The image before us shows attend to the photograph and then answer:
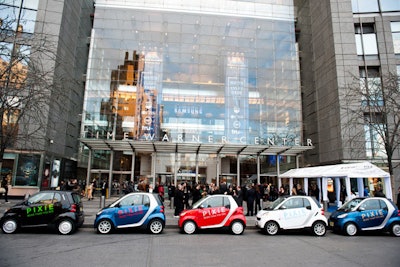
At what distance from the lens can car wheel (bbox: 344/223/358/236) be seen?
10.2m

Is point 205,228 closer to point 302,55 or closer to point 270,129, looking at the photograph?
point 270,129

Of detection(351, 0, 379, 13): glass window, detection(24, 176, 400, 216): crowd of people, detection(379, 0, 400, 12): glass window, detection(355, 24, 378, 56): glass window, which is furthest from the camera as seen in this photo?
detection(351, 0, 379, 13): glass window

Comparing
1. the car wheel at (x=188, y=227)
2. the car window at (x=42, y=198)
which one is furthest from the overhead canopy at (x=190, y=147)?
the car wheel at (x=188, y=227)

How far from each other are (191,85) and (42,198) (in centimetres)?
2030

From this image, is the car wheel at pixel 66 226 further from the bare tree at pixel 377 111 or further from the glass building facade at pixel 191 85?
the glass building facade at pixel 191 85

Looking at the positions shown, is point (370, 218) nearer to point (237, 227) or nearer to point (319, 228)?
point (319, 228)

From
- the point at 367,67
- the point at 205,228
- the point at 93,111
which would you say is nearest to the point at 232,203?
the point at 205,228

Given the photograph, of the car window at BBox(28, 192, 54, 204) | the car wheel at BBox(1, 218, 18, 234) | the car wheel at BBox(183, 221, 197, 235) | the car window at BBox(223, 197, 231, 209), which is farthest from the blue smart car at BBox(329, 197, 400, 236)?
the car wheel at BBox(1, 218, 18, 234)

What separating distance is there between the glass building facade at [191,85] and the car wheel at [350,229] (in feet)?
47.7

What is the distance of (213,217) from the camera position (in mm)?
9812

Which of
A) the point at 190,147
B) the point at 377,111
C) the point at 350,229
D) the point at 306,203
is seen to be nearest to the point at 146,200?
the point at 306,203

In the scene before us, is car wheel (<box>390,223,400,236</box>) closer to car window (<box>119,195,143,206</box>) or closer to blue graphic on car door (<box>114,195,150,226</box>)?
blue graphic on car door (<box>114,195,150,226</box>)

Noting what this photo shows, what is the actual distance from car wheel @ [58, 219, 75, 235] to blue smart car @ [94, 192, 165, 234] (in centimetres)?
80

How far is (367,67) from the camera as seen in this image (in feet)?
84.8
